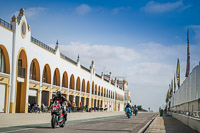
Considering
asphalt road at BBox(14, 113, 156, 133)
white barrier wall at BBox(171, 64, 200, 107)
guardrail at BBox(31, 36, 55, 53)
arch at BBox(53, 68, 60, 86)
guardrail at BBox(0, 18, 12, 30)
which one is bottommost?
asphalt road at BBox(14, 113, 156, 133)

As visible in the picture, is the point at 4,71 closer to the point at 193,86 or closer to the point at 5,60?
the point at 5,60

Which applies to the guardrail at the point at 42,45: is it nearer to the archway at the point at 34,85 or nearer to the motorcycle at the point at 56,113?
the archway at the point at 34,85

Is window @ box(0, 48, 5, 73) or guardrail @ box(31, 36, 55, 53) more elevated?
guardrail @ box(31, 36, 55, 53)

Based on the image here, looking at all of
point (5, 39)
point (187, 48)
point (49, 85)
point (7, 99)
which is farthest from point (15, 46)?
point (187, 48)

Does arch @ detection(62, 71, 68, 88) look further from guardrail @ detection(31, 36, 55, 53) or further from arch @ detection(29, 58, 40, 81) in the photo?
arch @ detection(29, 58, 40, 81)

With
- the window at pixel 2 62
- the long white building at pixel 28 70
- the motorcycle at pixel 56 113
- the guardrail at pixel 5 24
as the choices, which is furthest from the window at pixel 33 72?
the motorcycle at pixel 56 113

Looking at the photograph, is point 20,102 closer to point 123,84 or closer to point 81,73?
point 81,73

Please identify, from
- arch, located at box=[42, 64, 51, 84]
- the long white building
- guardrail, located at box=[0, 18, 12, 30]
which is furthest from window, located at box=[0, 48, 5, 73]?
arch, located at box=[42, 64, 51, 84]

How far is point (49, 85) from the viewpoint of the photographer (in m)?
37.3

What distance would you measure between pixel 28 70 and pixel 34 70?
3677 millimetres

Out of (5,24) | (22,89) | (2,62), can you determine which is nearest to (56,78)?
(22,89)

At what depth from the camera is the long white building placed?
88.8 feet

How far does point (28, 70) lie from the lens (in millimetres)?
31203

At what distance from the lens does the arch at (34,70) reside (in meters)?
34.2
